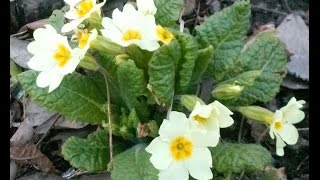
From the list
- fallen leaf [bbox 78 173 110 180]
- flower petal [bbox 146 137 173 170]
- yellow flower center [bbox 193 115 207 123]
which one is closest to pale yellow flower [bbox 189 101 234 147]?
yellow flower center [bbox 193 115 207 123]

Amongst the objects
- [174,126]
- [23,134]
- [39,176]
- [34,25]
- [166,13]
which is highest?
[166,13]

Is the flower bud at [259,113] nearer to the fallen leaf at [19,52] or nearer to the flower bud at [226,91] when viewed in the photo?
the flower bud at [226,91]

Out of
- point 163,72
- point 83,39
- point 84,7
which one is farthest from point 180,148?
point 84,7

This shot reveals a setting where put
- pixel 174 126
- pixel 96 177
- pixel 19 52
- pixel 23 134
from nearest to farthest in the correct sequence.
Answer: pixel 174 126, pixel 96 177, pixel 23 134, pixel 19 52

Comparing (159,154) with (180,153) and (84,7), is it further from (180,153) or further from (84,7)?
(84,7)

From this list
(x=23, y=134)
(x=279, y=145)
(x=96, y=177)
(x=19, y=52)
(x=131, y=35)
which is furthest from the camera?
(x=19, y=52)
